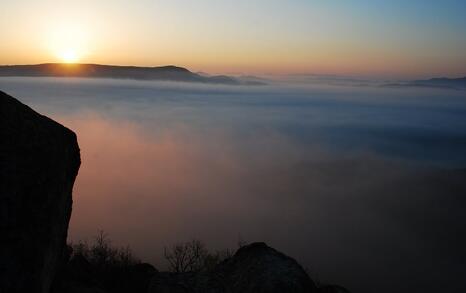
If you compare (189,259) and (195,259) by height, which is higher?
(195,259)

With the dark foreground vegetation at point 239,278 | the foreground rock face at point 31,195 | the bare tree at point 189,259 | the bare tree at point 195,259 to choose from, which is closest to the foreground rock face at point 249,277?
the dark foreground vegetation at point 239,278

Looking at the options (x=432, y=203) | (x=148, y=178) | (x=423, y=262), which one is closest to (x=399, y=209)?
(x=432, y=203)

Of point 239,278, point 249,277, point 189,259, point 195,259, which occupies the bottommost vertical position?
point 189,259

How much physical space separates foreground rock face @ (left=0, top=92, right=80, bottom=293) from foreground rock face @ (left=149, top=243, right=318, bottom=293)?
273 inches

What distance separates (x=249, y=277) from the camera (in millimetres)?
19562

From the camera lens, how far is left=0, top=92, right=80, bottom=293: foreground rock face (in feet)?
36.6

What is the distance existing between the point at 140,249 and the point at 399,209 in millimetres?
80972

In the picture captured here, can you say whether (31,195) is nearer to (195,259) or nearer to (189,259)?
(195,259)

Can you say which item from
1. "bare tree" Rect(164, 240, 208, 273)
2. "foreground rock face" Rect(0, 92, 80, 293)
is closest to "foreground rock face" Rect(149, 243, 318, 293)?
"foreground rock face" Rect(0, 92, 80, 293)

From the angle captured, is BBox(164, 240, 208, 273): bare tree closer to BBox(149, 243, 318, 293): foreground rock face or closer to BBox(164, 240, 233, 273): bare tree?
BBox(164, 240, 233, 273): bare tree

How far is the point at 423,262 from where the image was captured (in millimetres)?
100375

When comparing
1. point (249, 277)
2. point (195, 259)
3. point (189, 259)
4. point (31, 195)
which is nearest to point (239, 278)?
point (249, 277)

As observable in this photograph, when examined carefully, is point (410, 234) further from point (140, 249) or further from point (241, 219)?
point (140, 249)

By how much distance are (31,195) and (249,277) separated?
1070 centimetres
